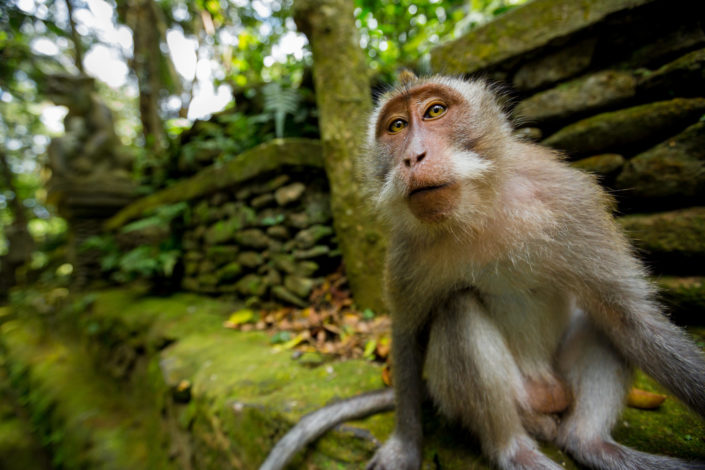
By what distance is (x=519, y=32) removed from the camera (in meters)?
2.25

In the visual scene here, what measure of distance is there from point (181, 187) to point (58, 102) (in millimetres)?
4195

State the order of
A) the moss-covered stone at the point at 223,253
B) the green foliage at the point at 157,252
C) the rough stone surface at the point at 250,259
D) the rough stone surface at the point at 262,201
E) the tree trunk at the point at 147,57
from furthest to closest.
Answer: the tree trunk at the point at 147,57, the green foliage at the point at 157,252, the moss-covered stone at the point at 223,253, the rough stone surface at the point at 250,259, the rough stone surface at the point at 262,201

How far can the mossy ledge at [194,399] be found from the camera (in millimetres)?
1587

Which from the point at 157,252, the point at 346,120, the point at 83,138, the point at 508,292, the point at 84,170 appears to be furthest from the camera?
the point at 83,138

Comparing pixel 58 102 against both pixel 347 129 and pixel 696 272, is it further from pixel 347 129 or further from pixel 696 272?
pixel 696 272

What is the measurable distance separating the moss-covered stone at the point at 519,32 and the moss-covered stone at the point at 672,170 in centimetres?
82

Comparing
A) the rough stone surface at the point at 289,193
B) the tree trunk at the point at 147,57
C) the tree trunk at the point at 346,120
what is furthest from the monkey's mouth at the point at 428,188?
the tree trunk at the point at 147,57

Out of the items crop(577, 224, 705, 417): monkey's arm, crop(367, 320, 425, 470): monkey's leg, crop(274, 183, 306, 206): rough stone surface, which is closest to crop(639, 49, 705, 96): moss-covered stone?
crop(577, 224, 705, 417): monkey's arm

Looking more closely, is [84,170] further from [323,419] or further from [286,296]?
[323,419]

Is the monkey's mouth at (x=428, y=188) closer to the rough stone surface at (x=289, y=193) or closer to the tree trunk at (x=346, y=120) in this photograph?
the tree trunk at (x=346, y=120)

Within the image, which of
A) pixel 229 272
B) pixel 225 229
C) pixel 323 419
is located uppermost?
pixel 225 229

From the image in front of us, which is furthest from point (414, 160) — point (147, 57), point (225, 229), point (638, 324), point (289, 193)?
point (147, 57)

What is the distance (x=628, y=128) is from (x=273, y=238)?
3185 mm

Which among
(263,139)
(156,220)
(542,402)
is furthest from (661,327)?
(156,220)
